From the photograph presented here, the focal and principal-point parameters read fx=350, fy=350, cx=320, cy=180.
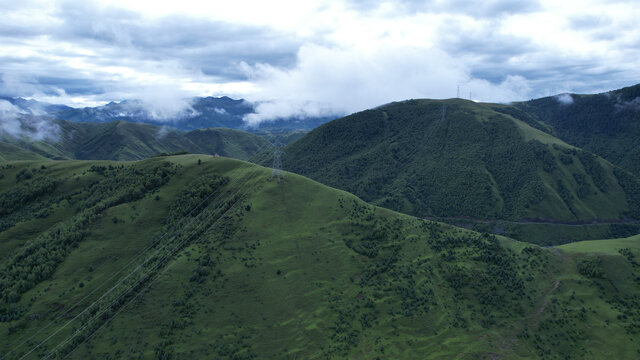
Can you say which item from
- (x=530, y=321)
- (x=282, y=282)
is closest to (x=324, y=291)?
(x=282, y=282)

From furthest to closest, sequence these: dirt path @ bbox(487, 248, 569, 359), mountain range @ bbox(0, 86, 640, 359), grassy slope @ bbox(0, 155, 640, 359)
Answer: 1. dirt path @ bbox(487, 248, 569, 359)
2. mountain range @ bbox(0, 86, 640, 359)
3. grassy slope @ bbox(0, 155, 640, 359)

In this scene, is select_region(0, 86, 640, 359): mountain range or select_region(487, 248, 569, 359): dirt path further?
select_region(487, 248, 569, 359): dirt path

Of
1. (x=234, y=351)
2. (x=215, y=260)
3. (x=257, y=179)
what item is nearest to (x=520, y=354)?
(x=234, y=351)

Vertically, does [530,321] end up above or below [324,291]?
below

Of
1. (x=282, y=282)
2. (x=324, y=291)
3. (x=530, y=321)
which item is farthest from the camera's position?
(x=282, y=282)

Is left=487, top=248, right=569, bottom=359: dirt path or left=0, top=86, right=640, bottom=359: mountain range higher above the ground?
left=0, top=86, right=640, bottom=359: mountain range

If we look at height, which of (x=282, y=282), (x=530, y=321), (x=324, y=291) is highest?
(x=282, y=282)

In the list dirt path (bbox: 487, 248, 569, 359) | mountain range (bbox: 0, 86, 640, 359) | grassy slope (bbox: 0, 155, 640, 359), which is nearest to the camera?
grassy slope (bbox: 0, 155, 640, 359)

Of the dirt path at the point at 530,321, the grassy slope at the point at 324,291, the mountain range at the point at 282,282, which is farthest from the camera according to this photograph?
the dirt path at the point at 530,321

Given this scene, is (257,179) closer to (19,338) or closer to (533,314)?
(19,338)

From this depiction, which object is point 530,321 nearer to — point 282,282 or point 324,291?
point 324,291
